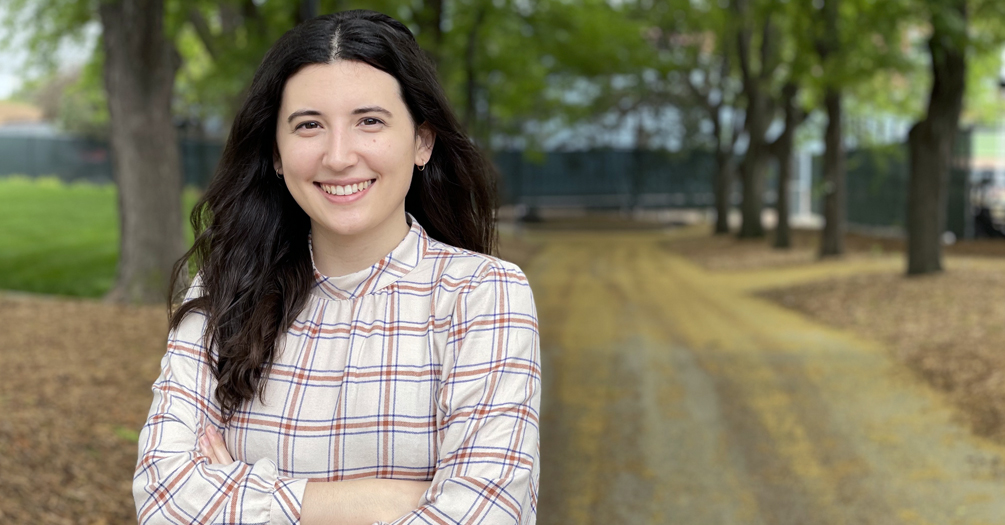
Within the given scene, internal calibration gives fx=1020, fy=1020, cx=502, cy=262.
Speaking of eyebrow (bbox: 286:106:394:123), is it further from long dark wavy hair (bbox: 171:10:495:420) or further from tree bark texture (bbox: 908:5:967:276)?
tree bark texture (bbox: 908:5:967:276)

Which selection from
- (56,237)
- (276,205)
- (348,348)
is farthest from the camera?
(56,237)

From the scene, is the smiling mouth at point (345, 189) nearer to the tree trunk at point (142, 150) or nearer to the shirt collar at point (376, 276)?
the shirt collar at point (376, 276)

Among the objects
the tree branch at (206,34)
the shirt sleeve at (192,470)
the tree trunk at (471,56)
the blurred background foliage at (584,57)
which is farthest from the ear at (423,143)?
the tree branch at (206,34)

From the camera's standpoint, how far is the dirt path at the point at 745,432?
210 inches

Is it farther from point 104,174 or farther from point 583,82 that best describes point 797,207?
point 104,174

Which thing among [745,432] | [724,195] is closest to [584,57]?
[724,195]

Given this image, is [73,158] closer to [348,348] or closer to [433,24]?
[433,24]

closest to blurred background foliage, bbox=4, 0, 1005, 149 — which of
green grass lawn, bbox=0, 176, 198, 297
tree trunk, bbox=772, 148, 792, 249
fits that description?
tree trunk, bbox=772, 148, 792, 249

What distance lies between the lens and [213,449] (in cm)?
203

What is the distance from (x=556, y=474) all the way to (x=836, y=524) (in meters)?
1.56

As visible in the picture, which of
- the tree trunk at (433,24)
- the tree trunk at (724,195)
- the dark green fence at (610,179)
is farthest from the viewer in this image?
the dark green fence at (610,179)

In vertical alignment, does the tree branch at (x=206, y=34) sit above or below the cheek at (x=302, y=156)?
above

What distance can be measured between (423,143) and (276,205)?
1.17 feet

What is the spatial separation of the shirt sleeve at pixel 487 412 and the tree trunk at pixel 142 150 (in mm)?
8818
